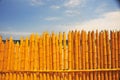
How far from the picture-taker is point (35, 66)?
8438 millimetres

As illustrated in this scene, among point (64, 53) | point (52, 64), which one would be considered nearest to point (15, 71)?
point (52, 64)

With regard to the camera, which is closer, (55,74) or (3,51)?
(55,74)

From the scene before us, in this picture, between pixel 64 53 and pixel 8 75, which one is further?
pixel 8 75

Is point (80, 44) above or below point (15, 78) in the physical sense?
above

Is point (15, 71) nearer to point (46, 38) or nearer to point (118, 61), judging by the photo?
point (46, 38)

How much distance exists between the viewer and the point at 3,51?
892cm

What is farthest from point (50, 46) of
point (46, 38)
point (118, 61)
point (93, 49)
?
point (118, 61)

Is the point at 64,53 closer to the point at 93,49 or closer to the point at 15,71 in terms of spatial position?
the point at 93,49

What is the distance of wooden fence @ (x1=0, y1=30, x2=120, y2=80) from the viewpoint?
26.8 ft

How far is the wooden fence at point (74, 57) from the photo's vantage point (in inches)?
321

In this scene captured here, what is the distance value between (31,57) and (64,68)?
1314mm

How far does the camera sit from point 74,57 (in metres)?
8.24

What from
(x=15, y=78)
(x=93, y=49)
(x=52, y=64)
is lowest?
(x=15, y=78)

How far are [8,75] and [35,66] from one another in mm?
1184
